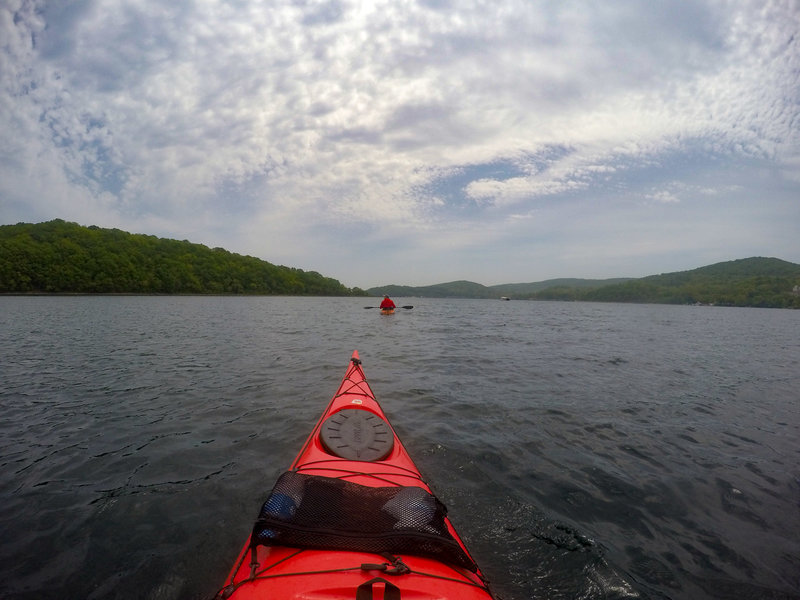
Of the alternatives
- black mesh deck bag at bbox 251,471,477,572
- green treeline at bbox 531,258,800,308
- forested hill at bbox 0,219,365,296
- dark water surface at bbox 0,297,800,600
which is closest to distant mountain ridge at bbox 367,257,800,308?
green treeline at bbox 531,258,800,308

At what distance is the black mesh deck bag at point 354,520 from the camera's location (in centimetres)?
268

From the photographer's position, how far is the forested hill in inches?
2792

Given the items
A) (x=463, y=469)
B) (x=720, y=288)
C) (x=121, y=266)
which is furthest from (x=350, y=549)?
(x=720, y=288)

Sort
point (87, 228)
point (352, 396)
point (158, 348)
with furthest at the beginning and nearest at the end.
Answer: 1. point (87, 228)
2. point (158, 348)
3. point (352, 396)

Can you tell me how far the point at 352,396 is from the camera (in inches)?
277

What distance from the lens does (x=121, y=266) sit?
8781 cm

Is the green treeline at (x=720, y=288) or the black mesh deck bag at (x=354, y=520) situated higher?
the green treeline at (x=720, y=288)

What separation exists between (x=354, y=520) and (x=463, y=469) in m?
3.29

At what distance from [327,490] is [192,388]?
8239 mm

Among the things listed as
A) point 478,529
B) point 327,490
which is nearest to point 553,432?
point 478,529

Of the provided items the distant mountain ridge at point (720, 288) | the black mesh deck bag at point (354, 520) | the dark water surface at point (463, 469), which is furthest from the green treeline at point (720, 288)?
the black mesh deck bag at point (354, 520)

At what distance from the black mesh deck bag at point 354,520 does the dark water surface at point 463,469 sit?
4.14ft

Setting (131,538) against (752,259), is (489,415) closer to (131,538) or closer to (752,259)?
(131,538)

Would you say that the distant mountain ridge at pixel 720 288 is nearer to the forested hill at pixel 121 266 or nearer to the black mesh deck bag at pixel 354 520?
the forested hill at pixel 121 266
